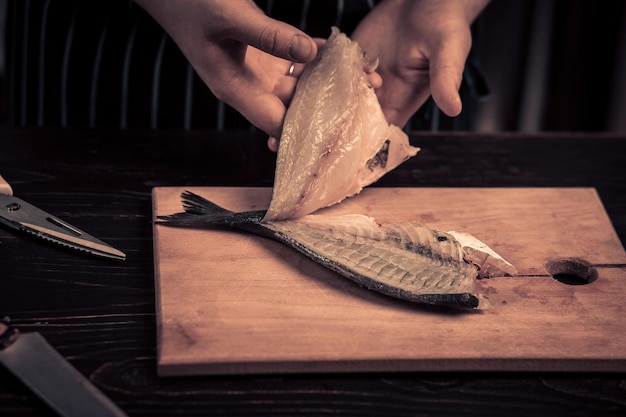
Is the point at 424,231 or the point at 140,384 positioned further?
the point at 424,231

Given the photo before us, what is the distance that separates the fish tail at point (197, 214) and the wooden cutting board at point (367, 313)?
2 cm

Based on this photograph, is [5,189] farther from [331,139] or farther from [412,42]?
[412,42]

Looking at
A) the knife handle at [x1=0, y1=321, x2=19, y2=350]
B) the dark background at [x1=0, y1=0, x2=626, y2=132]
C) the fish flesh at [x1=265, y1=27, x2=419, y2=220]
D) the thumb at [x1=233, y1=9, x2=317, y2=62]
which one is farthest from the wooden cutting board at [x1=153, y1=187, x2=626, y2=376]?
the dark background at [x1=0, y1=0, x2=626, y2=132]

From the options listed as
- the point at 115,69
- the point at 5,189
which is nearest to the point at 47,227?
the point at 5,189

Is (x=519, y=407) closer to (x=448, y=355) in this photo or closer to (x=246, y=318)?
(x=448, y=355)

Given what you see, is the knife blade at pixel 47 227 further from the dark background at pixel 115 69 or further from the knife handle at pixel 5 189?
the dark background at pixel 115 69

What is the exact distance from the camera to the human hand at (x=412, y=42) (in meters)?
2.06

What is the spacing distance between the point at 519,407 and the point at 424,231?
0.46 metres

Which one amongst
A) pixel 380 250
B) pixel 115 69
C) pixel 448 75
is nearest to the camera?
pixel 380 250

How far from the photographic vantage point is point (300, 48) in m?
1.82

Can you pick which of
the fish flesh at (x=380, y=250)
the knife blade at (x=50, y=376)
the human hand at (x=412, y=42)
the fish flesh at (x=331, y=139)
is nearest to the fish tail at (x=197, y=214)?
the fish flesh at (x=380, y=250)

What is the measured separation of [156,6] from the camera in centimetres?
203

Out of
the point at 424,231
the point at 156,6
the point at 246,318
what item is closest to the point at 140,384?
the point at 246,318

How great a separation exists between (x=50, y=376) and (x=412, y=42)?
1323mm
